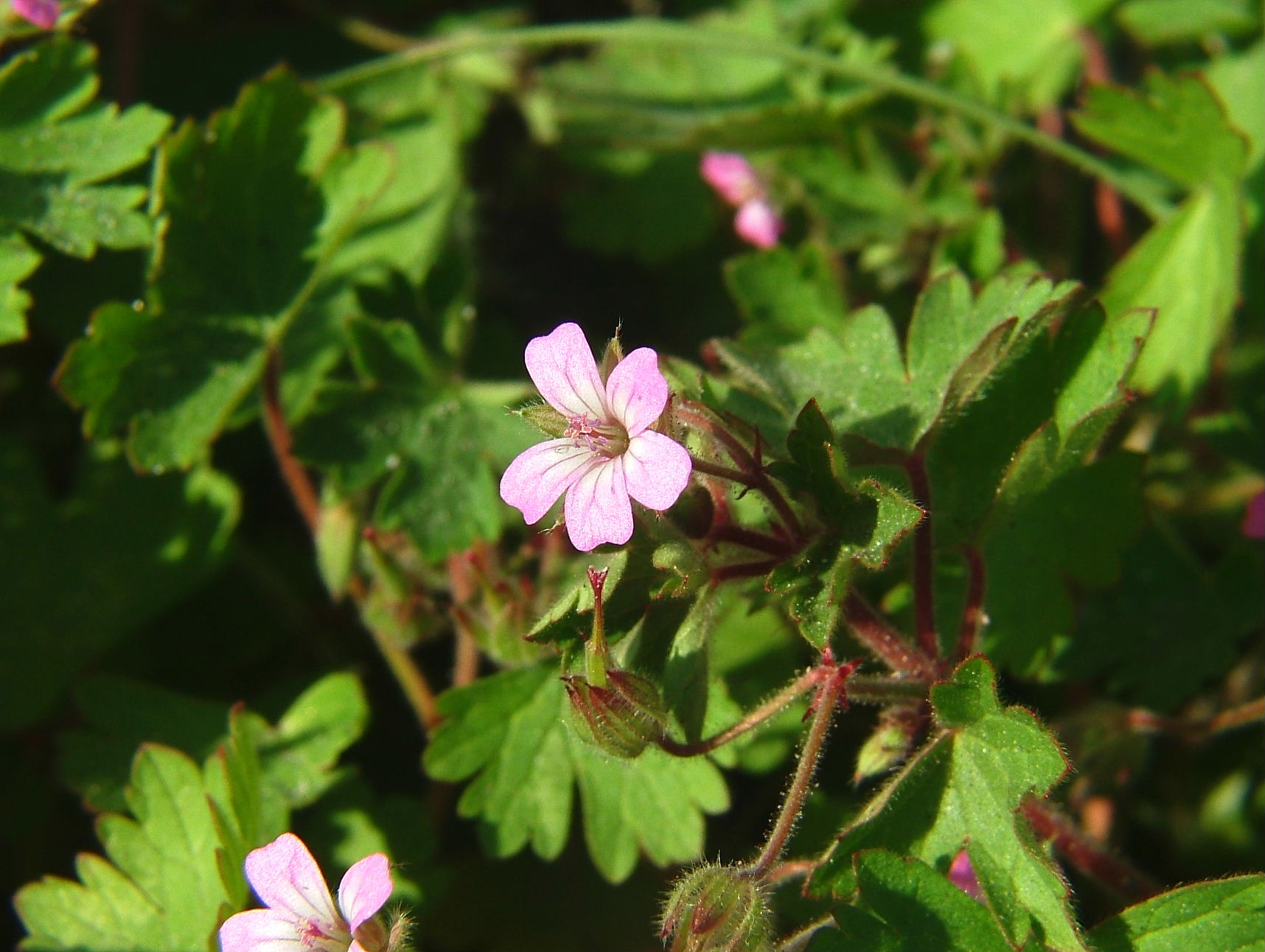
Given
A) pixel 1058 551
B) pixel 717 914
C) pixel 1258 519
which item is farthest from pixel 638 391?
pixel 1258 519

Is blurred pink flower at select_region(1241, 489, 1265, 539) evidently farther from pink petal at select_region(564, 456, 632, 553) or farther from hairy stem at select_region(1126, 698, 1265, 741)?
pink petal at select_region(564, 456, 632, 553)

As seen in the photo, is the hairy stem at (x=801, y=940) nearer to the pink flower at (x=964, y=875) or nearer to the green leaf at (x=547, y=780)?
the pink flower at (x=964, y=875)

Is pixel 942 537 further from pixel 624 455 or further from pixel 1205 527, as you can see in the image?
pixel 1205 527

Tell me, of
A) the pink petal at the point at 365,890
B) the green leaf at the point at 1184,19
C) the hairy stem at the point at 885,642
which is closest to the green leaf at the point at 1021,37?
the green leaf at the point at 1184,19

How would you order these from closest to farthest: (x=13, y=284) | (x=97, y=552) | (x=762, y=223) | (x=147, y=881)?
(x=147, y=881), (x=13, y=284), (x=97, y=552), (x=762, y=223)

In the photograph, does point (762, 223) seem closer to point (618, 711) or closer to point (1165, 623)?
point (1165, 623)
